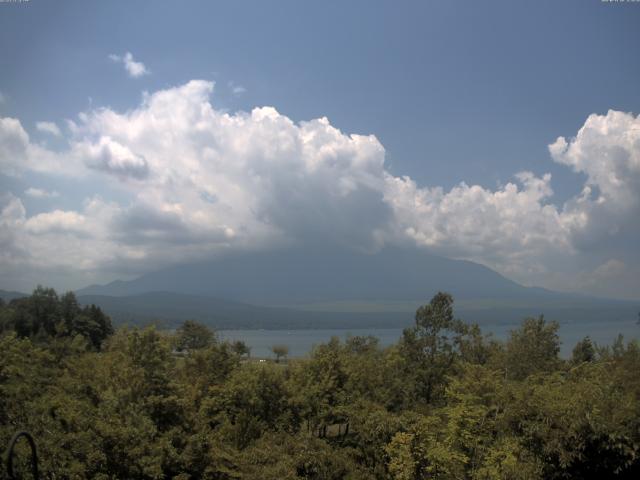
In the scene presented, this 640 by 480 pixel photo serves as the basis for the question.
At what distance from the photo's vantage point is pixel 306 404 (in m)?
25.8

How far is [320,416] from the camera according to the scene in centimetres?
2580

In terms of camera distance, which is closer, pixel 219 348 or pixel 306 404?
pixel 306 404

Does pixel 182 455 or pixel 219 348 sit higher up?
Answer: pixel 219 348

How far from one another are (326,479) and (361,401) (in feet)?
22.5

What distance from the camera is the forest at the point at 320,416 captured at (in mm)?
17812

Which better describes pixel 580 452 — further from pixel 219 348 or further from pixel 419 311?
pixel 219 348

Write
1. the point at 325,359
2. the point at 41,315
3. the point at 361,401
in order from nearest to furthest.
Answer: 1. the point at 361,401
2. the point at 325,359
3. the point at 41,315

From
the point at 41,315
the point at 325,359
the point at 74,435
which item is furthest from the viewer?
the point at 41,315

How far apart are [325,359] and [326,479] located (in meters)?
10.2

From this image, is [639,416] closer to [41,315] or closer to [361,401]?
[361,401]

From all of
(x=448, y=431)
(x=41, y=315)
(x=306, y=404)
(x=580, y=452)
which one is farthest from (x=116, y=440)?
(x=41, y=315)

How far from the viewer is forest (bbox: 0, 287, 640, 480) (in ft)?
58.4

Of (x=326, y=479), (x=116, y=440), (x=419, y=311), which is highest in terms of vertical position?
(x=419, y=311)

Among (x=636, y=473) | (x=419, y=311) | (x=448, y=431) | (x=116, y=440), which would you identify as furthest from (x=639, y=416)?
(x=116, y=440)
